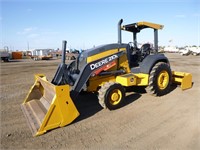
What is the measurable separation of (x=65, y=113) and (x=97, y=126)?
0.80 metres

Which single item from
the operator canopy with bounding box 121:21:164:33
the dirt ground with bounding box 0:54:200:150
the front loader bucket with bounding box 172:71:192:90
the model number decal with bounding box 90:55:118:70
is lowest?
the dirt ground with bounding box 0:54:200:150

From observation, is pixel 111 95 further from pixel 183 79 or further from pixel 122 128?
pixel 183 79

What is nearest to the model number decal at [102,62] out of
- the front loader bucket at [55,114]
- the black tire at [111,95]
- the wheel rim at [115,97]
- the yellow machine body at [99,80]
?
the yellow machine body at [99,80]

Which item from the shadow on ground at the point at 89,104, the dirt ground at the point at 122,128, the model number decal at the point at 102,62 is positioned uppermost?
the model number decal at the point at 102,62

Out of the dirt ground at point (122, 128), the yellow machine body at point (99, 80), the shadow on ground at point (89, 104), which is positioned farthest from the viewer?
the shadow on ground at point (89, 104)

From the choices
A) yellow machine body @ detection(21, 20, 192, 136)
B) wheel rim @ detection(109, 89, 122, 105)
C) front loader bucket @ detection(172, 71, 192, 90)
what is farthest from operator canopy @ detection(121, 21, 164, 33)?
wheel rim @ detection(109, 89, 122, 105)

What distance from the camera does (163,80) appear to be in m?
7.28

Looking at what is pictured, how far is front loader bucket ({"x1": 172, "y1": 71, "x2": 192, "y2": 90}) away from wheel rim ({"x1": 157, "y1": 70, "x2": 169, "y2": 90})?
0.89 m

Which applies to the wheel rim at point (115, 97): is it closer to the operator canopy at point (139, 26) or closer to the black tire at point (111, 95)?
the black tire at point (111, 95)

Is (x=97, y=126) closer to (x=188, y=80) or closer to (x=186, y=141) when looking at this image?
(x=186, y=141)

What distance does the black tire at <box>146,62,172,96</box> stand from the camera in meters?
6.75

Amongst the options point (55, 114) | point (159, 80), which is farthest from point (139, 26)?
point (55, 114)

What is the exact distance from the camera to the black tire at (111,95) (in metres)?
5.58

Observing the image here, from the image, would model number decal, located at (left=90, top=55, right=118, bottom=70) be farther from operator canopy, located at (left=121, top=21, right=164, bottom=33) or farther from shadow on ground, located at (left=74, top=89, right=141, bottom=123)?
operator canopy, located at (left=121, top=21, right=164, bottom=33)
